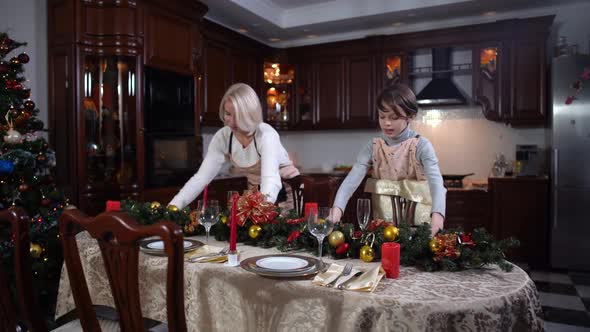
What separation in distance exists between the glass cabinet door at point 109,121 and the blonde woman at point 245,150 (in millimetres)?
1455

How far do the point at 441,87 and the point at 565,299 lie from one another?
7.74 ft

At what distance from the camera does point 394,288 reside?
44.4 inches

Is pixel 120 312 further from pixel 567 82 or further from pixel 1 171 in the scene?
pixel 567 82

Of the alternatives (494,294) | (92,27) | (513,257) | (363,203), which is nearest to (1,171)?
(92,27)

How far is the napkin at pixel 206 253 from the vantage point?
1392 millimetres

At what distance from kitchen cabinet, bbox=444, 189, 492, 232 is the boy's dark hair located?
104 inches

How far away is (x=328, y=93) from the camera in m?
5.22

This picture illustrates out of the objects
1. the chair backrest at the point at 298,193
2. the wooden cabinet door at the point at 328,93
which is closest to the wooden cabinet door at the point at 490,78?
the wooden cabinet door at the point at 328,93

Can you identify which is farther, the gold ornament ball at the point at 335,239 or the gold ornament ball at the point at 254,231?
the gold ornament ball at the point at 254,231

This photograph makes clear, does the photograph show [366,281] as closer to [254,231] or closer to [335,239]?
[335,239]

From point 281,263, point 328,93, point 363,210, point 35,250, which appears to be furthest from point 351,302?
point 328,93

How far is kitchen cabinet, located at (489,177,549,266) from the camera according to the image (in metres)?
4.00

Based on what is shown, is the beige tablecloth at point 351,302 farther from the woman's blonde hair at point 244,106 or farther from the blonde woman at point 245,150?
Result: the woman's blonde hair at point 244,106

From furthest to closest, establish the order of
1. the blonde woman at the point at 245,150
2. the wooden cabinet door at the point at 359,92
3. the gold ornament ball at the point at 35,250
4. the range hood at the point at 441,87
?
the wooden cabinet door at the point at 359,92
the range hood at the point at 441,87
the gold ornament ball at the point at 35,250
the blonde woman at the point at 245,150
